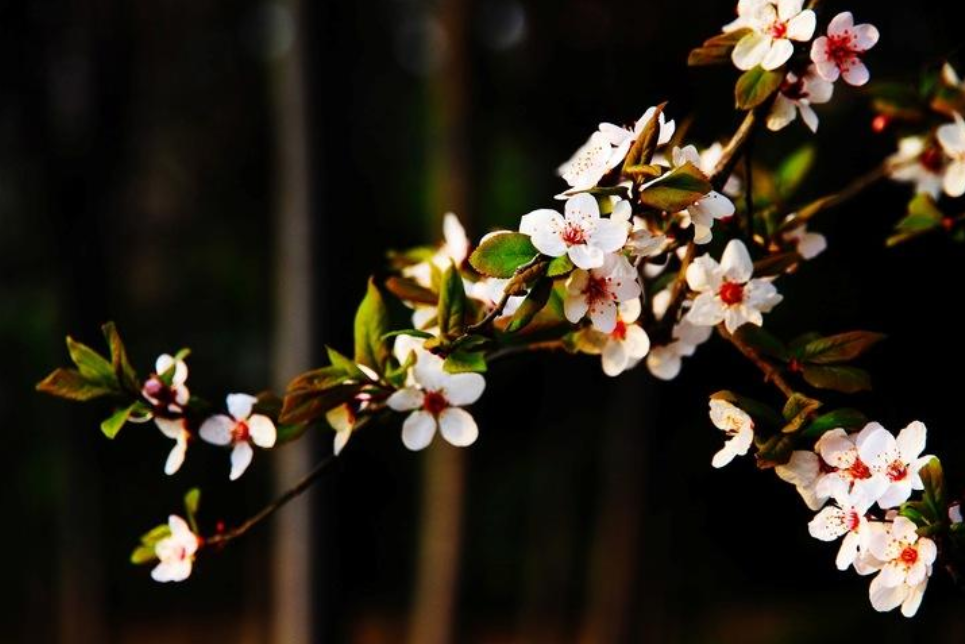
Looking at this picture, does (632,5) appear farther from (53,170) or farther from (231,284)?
(231,284)

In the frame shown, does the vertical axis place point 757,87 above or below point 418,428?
above

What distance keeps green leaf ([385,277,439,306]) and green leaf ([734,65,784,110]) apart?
339 millimetres

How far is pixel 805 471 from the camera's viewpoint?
0.89m

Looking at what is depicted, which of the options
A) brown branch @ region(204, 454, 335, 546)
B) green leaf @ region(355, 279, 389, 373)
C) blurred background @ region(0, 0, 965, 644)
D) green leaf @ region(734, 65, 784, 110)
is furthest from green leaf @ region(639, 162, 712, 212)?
blurred background @ region(0, 0, 965, 644)

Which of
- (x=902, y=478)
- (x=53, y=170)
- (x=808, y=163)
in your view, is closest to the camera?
(x=902, y=478)

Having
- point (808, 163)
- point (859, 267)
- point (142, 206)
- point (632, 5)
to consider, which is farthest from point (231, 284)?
point (808, 163)

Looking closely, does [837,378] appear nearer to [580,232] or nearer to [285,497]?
[580,232]

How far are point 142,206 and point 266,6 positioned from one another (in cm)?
176

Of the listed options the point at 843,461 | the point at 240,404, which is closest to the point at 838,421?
the point at 843,461

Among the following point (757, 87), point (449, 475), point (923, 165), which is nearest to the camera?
point (757, 87)

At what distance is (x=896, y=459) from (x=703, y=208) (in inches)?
9.9

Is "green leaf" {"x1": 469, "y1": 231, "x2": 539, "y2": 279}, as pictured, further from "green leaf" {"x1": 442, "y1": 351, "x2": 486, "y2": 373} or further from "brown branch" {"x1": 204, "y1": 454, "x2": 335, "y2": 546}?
"brown branch" {"x1": 204, "y1": 454, "x2": 335, "y2": 546}

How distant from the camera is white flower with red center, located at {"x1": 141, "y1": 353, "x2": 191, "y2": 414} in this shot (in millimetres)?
981

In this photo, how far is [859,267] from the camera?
4477 millimetres
